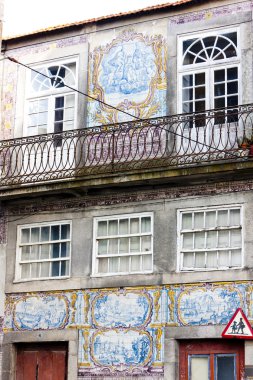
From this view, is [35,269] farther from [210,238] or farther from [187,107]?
[187,107]

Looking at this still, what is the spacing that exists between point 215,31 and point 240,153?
2514mm

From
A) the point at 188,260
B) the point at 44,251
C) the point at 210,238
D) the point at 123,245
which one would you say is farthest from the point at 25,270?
the point at 210,238

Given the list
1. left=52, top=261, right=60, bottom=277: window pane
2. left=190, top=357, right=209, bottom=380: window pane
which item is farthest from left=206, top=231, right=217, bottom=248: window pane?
left=52, top=261, right=60, bottom=277: window pane

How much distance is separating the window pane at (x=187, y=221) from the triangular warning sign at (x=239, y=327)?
2056mm

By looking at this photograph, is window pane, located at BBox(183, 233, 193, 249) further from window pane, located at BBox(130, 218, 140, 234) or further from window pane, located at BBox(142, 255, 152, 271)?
window pane, located at BBox(130, 218, 140, 234)

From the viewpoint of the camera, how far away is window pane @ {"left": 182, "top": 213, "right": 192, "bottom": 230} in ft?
52.0

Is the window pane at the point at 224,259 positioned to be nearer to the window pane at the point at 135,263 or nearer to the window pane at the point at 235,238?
the window pane at the point at 235,238

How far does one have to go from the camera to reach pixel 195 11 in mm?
16750

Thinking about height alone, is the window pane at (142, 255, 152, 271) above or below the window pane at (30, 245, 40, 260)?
below

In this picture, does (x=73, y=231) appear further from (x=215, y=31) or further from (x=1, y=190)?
(x=215, y=31)

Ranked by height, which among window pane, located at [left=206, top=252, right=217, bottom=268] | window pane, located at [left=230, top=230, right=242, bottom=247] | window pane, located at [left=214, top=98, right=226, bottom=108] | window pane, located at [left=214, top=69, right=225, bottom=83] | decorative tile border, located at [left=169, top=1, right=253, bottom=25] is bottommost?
window pane, located at [left=206, top=252, right=217, bottom=268]

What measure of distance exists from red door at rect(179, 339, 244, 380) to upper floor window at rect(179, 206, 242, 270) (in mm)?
1265

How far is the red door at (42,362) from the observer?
16.4 metres

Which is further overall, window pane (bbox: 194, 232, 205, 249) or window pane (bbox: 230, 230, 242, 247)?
window pane (bbox: 194, 232, 205, 249)
